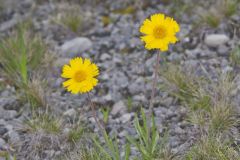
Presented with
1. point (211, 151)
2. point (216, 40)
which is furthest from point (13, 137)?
point (216, 40)

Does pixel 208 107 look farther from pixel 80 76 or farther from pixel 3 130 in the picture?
pixel 3 130

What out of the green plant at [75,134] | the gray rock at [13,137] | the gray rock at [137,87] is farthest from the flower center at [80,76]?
the gray rock at [137,87]

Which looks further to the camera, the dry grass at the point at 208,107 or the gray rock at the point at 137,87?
the gray rock at the point at 137,87

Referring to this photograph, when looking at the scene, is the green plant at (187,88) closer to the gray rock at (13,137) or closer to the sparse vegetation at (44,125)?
the sparse vegetation at (44,125)

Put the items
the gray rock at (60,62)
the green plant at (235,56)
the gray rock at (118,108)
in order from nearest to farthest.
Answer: the gray rock at (118,108) → the green plant at (235,56) → the gray rock at (60,62)

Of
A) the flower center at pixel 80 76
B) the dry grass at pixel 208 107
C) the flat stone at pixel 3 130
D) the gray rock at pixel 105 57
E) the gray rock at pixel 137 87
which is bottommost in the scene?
the dry grass at pixel 208 107

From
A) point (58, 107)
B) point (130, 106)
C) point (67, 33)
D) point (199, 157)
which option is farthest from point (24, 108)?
point (199, 157)

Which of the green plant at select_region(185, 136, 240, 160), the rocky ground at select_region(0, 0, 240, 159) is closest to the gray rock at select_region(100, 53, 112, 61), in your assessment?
the rocky ground at select_region(0, 0, 240, 159)

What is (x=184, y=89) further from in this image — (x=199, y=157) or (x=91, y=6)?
(x=91, y=6)
